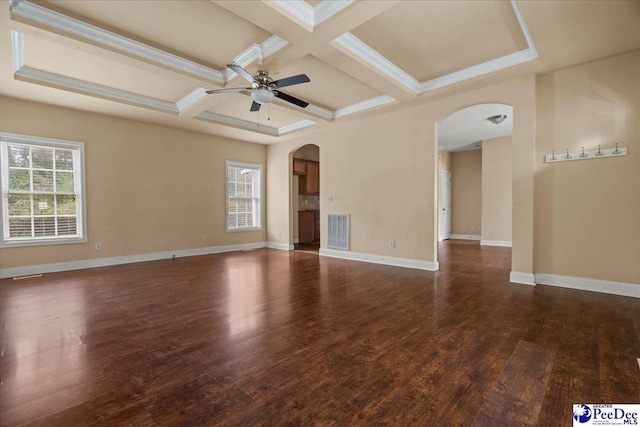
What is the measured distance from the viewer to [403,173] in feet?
17.7

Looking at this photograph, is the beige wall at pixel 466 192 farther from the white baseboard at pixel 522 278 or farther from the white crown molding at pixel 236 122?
the white crown molding at pixel 236 122

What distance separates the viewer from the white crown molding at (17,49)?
10.9 feet

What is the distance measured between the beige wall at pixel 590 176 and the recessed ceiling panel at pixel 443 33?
1.04 m

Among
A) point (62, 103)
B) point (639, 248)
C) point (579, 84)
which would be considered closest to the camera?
point (639, 248)

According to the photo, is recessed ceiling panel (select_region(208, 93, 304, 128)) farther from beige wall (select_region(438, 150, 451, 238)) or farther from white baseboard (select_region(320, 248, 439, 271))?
beige wall (select_region(438, 150, 451, 238))

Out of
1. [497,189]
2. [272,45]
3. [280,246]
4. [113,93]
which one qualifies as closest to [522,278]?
[272,45]

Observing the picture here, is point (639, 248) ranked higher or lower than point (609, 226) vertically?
lower

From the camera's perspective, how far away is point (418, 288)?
13.1ft

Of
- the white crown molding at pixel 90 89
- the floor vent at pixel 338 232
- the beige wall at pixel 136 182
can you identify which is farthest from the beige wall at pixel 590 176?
the beige wall at pixel 136 182

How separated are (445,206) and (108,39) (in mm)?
9152

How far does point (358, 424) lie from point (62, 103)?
637cm

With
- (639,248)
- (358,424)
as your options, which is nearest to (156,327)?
(358,424)

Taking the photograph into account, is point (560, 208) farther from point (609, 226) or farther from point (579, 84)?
point (579, 84)

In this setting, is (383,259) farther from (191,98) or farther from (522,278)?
(191,98)
